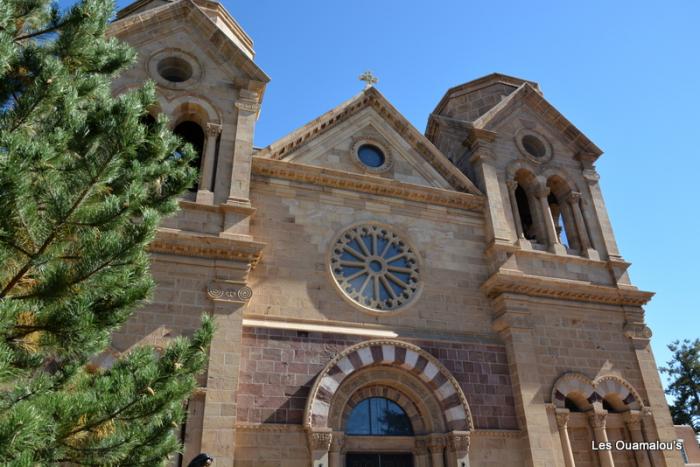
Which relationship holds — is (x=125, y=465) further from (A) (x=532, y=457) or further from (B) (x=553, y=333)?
(B) (x=553, y=333)

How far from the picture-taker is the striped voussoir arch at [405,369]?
1269cm

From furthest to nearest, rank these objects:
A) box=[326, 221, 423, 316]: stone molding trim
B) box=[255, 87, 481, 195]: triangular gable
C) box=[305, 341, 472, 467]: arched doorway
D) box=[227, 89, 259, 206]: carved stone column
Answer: box=[255, 87, 481, 195]: triangular gable
box=[326, 221, 423, 316]: stone molding trim
box=[227, 89, 259, 206]: carved stone column
box=[305, 341, 472, 467]: arched doorway

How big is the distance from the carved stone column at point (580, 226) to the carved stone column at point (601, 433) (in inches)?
198

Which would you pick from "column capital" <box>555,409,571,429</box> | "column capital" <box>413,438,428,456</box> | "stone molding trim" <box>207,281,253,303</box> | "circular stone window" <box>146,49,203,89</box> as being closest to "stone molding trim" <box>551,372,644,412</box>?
"column capital" <box>555,409,571,429</box>

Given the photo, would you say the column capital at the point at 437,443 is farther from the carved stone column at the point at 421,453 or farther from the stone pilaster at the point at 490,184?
the stone pilaster at the point at 490,184

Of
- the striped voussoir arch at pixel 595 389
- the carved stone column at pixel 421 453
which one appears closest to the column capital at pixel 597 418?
the striped voussoir arch at pixel 595 389

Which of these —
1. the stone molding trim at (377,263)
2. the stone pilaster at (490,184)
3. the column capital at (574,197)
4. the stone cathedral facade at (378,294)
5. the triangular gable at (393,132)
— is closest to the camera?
the stone cathedral facade at (378,294)

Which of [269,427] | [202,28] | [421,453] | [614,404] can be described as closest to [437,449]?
[421,453]

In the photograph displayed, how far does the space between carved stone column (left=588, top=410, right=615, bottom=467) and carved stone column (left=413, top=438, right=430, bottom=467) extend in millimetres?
4561

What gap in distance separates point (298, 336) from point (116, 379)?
6.77 m

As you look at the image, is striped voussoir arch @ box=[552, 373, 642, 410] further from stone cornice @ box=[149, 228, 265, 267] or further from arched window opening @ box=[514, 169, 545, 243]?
stone cornice @ box=[149, 228, 265, 267]

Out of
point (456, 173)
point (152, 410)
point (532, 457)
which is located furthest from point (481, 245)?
point (152, 410)

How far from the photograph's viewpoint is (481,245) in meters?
16.5

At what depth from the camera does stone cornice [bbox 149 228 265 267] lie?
12586mm
